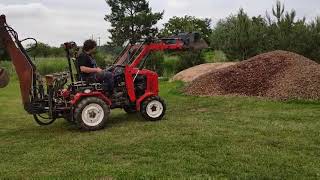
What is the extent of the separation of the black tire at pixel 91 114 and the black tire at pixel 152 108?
100 cm

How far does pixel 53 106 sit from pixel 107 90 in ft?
3.83

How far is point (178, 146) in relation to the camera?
827cm

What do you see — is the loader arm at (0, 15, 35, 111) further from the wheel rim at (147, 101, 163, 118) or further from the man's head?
the wheel rim at (147, 101, 163, 118)

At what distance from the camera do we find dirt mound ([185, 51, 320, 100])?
45.3 ft

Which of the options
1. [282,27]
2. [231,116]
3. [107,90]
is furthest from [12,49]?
[282,27]

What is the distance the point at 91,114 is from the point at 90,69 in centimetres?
96

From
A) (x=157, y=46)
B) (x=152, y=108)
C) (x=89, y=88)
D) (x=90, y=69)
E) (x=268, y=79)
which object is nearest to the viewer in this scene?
(x=89, y=88)

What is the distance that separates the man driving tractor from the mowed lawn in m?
0.96

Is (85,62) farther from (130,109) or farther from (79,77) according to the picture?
(130,109)

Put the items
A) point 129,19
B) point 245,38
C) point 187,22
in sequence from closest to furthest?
point 245,38 < point 129,19 < point 187,22

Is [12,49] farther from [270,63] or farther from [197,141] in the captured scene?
→ [270,63]

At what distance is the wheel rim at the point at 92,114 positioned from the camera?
10.1 metres

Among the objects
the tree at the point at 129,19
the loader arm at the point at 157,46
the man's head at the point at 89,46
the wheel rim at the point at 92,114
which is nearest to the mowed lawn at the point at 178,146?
the wheel rim at the point at 92,114

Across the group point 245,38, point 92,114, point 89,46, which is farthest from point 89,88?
point 245,38
